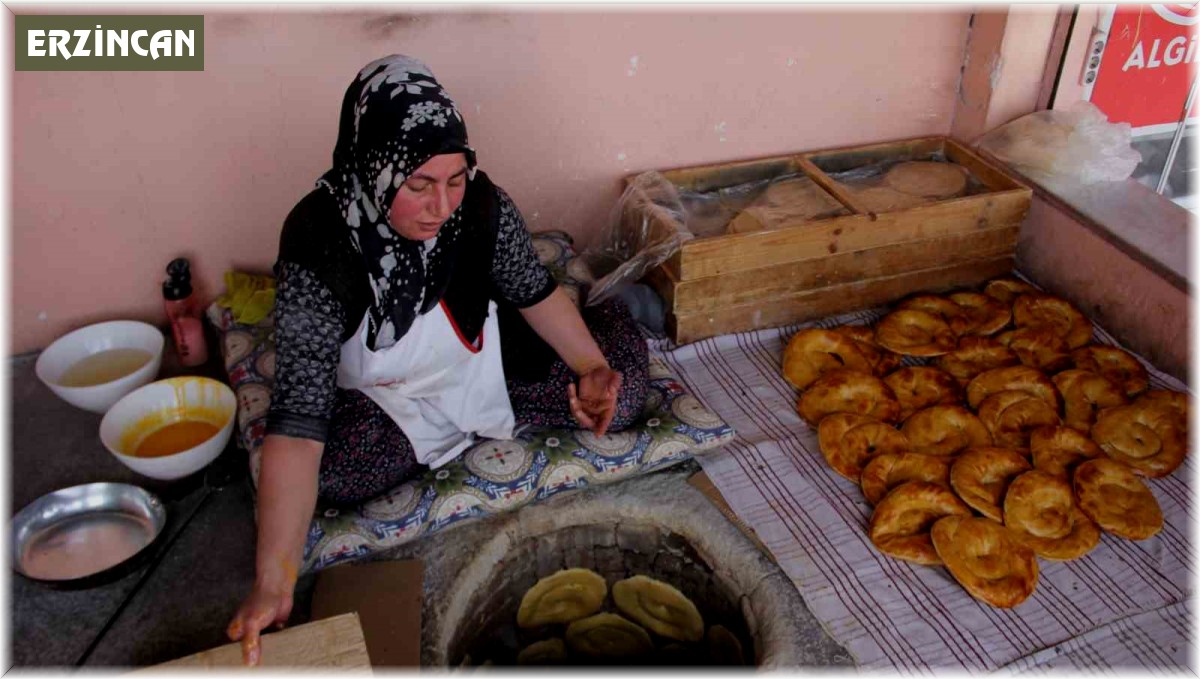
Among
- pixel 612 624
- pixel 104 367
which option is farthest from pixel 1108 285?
pixel 104 367

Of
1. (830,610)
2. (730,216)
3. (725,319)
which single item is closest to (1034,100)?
(730,216)

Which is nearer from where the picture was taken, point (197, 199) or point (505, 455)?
point (505, 455)

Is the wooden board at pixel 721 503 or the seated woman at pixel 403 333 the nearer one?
the seated woman at pixel 403 333

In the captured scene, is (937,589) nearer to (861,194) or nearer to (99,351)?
(861,194)

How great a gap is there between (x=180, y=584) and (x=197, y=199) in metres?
1.20

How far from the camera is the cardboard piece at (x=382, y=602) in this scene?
1.84 m

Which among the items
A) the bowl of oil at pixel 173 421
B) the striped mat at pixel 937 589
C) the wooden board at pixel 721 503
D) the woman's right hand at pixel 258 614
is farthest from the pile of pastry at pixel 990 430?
the bowl of oil at pixel 173 421


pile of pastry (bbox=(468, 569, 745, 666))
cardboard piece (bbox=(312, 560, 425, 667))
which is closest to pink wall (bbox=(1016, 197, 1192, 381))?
pile of pastry (bbox=(468, 569, 745, 666))

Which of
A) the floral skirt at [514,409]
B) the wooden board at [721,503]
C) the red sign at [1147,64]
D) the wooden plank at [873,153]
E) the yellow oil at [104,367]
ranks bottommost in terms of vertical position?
the yellow oil at [104,367]

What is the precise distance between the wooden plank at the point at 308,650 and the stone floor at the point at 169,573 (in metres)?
0.62

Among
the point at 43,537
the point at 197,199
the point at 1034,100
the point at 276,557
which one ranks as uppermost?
the point at 1034,100

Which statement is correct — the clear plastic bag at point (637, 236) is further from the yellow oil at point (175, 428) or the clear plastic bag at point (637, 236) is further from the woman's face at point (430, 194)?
the yellow oil at point (175, 428)

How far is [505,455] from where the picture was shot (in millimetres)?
2213

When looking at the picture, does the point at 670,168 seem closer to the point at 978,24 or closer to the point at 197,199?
the point at 978,24
